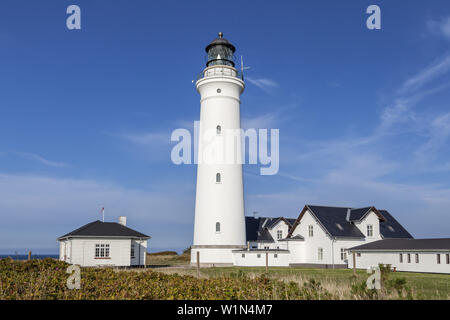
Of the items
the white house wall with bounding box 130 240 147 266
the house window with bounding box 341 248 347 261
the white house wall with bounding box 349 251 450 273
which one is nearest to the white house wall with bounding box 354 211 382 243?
the house window with bounding box 341 248 347 261

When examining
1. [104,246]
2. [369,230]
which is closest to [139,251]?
[104,246]

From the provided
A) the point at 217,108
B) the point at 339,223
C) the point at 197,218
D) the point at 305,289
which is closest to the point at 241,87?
the point at 217,108

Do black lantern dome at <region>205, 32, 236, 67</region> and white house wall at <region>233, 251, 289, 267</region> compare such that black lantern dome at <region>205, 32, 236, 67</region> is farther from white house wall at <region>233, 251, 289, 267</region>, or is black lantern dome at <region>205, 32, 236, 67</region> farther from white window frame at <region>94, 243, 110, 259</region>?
white window frame at <region>94, 243, 110, 259</region>

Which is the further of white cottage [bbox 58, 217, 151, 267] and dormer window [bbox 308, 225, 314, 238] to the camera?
dormer window [bbox 308, 225, 314, 238]

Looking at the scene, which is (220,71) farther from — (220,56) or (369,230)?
(369,230)

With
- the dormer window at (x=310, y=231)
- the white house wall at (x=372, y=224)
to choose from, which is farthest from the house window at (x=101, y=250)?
the white house wall at (x=372, y=224)

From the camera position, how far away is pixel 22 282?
1214 centimetres

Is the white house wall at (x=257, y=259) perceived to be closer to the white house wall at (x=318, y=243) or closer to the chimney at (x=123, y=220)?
the white house wall at (x=318, y=243)

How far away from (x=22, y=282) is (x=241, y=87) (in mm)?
30430

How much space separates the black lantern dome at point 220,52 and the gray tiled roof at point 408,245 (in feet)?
69.5

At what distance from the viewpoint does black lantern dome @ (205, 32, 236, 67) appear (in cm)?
3947

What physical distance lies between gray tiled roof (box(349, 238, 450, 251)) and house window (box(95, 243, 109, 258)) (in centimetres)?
2229

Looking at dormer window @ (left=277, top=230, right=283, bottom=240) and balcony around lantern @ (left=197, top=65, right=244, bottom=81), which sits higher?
balcony around lantern @ (left=197, top=65, right=244, bottom=81)
